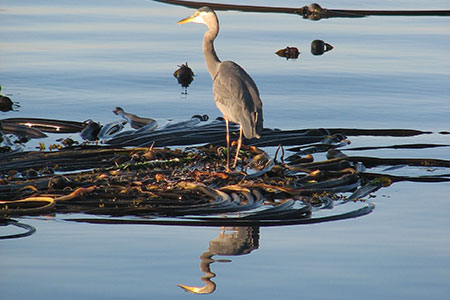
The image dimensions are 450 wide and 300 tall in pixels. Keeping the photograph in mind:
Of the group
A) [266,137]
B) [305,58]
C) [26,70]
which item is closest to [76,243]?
[266,137]

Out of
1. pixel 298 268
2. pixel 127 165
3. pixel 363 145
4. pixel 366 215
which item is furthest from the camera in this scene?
pixel 363 145

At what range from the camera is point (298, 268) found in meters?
6.09

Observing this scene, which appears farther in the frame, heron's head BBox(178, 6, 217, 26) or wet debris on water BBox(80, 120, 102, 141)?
wet debris on water BBox(80, 120, 102, 141)

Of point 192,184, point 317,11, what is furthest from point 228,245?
point 317,11

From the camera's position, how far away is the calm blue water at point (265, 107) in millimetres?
5883

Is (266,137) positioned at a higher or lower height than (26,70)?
lower

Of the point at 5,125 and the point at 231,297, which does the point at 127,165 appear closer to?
the point at 5,125

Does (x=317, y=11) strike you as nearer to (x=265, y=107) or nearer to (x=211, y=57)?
(x=265, y=107)

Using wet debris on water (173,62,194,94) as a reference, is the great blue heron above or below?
below

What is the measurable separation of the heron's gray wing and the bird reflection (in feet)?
6.04

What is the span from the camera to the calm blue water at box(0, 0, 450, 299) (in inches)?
232

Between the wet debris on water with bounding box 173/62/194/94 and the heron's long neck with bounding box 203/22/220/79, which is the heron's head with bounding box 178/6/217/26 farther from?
the wet debris on water with bounding box 173/62/194/94

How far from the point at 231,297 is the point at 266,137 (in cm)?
438

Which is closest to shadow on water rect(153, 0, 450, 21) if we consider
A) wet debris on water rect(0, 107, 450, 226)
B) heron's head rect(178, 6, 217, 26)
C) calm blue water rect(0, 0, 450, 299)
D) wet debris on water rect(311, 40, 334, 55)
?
calm blue water rect(0, 0, 450, 299)
